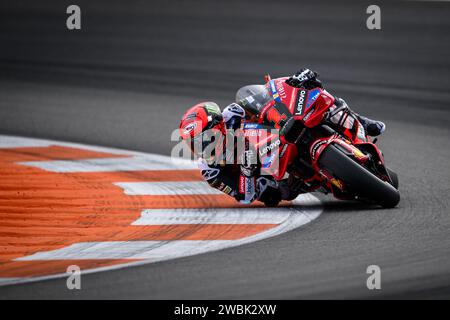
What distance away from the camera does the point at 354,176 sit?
906cm

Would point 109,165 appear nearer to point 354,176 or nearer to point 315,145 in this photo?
point 315,145

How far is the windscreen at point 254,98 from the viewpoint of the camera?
9.81 m

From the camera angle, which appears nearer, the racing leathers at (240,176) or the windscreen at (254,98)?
the racing leathers at (240,176)

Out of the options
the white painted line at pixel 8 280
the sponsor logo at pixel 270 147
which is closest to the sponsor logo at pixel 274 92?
the sponsor logo at pixel 270 147

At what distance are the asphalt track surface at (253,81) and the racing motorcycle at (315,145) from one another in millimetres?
293

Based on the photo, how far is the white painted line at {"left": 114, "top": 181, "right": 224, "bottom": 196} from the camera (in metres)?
10.8

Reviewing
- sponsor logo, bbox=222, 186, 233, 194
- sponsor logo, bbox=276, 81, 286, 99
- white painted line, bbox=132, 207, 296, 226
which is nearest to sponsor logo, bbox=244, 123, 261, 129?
sponsor logo, bbox=276, 81, 286, 99

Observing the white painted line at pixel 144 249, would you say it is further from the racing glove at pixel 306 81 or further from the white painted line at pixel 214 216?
the racing glove at pixel 306 81

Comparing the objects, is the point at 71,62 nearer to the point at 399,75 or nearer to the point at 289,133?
the point at 399,75

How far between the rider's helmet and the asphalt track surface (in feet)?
4.06

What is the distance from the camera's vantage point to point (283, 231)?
8875 mm

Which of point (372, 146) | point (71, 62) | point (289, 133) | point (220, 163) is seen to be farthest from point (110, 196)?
point (71, 62)

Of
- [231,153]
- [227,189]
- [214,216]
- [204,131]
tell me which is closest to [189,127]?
[204,131]

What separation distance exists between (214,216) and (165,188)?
59.9 inches
